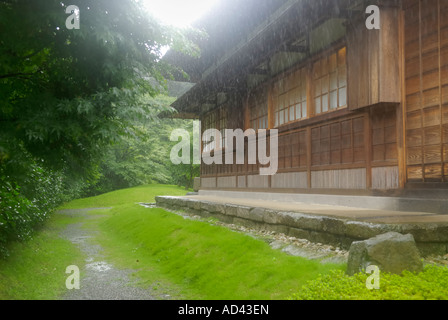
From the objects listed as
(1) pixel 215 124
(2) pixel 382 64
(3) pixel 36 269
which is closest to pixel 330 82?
(2) pixel 382 64

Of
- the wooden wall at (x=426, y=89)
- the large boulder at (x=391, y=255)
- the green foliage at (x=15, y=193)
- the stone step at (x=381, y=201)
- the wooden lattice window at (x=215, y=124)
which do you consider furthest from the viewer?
the wooden lattice window at (x=215, y=124)

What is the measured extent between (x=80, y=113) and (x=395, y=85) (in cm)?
516

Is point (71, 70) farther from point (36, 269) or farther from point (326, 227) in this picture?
point (326, 227)

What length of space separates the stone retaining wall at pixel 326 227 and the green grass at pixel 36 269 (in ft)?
11.5

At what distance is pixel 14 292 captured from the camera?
208 inches

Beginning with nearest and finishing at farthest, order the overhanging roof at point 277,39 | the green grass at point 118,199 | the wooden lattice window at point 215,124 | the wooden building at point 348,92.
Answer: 1. the wooden building at point 348,92
2. the overhanging roof at point 277,39
3. the wooden lattice window at point 215,124
4. the green grass at point 118,199

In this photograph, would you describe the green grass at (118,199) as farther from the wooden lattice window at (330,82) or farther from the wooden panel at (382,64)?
the wooden panel at (382,64)

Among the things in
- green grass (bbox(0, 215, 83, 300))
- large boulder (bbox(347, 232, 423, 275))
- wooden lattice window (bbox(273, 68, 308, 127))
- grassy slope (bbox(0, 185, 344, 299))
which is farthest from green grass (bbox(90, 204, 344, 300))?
wooden lattice window (bbox(273, 68, 308, 127))

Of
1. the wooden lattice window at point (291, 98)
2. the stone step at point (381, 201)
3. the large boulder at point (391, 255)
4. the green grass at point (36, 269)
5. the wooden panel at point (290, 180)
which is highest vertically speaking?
the wooden lattice window at point (291, 98)

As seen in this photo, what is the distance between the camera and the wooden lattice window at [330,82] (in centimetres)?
811

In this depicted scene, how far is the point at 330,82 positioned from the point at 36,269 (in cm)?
716

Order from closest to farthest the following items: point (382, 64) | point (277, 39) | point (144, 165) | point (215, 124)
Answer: point (382, 64), point (277, 39), point (215, 124), point (144, 165)

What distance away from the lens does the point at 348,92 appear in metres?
7.30

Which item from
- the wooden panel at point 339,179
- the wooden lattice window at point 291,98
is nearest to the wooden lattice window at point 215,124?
the wooden lattice window at point 291,98
